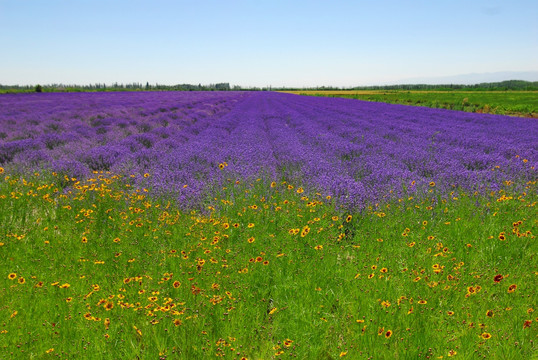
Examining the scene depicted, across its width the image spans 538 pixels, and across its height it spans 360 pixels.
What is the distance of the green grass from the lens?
229cm

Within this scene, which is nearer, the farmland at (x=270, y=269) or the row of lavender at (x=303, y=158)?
the farmland at (x=270, y=269)

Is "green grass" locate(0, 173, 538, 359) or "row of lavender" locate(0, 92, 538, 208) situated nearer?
"green grass" locate(0, 173, 538, 359)

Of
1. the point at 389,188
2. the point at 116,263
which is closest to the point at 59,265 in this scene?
the point at 116,263

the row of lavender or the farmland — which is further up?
the row of lavender

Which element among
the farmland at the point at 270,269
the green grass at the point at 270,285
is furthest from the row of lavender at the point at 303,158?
the green grass at the point at 270,285

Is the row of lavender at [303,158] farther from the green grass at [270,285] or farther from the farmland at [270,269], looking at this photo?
the green grass at [270,285]

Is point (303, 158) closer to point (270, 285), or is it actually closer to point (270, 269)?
point (270, 269)

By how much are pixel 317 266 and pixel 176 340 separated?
148cm

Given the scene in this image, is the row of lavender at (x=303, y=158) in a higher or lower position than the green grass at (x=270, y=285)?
higher

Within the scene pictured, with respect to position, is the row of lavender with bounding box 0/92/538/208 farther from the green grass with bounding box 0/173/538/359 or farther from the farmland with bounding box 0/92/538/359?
the green grass with bounding box 0/173/538/359

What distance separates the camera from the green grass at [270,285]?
7.51 ft

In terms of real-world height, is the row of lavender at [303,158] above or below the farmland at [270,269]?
above

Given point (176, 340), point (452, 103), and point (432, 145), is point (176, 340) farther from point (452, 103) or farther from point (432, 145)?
point (452, 103)

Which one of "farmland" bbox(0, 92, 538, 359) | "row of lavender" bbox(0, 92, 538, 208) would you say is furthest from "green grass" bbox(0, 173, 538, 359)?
"row of lavender" bbox(0, 92, 538, 208)
